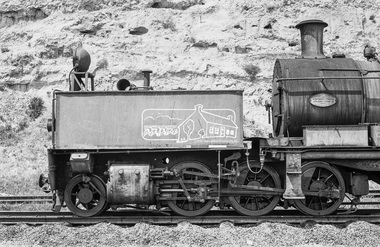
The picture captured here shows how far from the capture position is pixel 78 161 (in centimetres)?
933

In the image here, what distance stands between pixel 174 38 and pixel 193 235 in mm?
21523

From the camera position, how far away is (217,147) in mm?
9258

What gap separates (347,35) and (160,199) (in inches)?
891

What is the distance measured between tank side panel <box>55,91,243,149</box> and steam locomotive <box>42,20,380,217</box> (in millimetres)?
20

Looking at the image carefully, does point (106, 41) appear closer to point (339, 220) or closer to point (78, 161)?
point (78, 161)

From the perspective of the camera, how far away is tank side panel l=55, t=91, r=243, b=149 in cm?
931

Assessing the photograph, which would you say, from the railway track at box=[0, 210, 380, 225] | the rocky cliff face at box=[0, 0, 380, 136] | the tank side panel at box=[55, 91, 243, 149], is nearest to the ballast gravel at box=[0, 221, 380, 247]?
the railway track at box=[0, 210, 380, 225]

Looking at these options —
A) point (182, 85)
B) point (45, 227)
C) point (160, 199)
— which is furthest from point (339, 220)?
point (182, 85)

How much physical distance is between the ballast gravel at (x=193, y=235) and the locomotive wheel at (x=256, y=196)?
0.97 m

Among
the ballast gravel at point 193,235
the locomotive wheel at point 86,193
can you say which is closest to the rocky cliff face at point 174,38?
the locomotive wheel at point 86,193

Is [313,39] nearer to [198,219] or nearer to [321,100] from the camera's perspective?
[321,100]

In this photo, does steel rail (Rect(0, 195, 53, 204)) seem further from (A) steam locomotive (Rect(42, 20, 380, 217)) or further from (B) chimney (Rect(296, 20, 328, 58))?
(B) chimney (Rect(296, 20, 328, 58))

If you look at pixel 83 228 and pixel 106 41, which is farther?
pixel 106 41

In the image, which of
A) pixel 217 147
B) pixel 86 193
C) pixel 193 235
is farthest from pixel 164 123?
pixel 193 235
